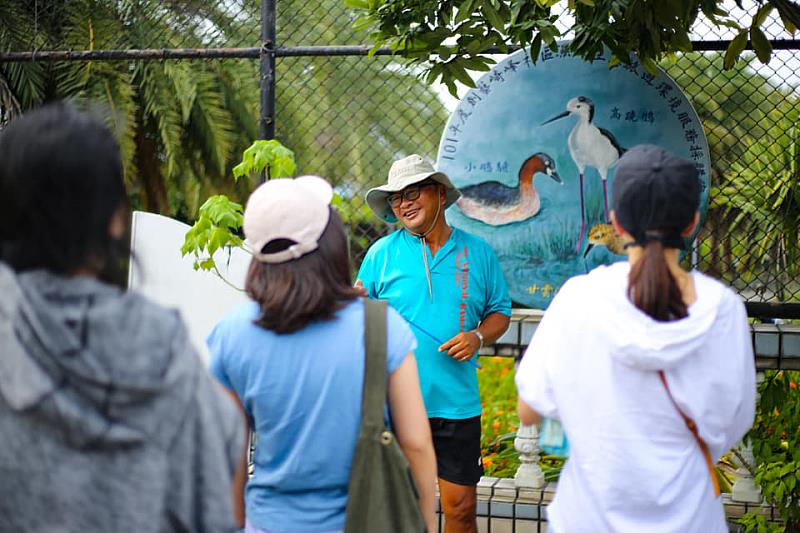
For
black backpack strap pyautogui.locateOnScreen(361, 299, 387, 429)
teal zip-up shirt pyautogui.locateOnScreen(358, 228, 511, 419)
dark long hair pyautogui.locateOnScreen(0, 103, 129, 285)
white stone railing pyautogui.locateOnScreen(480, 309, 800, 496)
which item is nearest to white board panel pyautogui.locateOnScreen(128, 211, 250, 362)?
teal zip-up shirt pyautogui.locateOnScreen(358, 228, 511, 419)

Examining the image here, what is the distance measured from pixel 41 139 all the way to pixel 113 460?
491 millimetres

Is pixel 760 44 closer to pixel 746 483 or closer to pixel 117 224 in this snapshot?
pixel 746 483

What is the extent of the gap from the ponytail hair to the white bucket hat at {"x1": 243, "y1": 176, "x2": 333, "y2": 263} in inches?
27.0

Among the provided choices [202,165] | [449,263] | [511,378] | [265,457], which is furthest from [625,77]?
[202,165]

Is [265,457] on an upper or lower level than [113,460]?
lower

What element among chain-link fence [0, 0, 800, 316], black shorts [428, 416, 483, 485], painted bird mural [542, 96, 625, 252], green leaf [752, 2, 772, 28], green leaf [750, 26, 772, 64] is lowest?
black shorts [428, 416, 483, 485]

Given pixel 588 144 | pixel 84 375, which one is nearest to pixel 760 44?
pixel 588 144

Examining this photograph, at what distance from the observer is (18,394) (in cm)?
127

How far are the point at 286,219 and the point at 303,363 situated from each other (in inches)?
12.4

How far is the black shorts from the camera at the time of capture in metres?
3.24

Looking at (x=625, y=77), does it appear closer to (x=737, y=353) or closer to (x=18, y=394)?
(x=737, y=353)

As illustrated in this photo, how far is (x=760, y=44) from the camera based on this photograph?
3.04 m

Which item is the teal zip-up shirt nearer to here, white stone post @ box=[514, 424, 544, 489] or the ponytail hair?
white stone post @ box=[514, 424, 544, 489]

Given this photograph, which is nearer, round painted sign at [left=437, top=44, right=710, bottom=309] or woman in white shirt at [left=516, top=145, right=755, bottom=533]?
woman in white shirt at [left=516, top=145, right=755, bottom=533]
